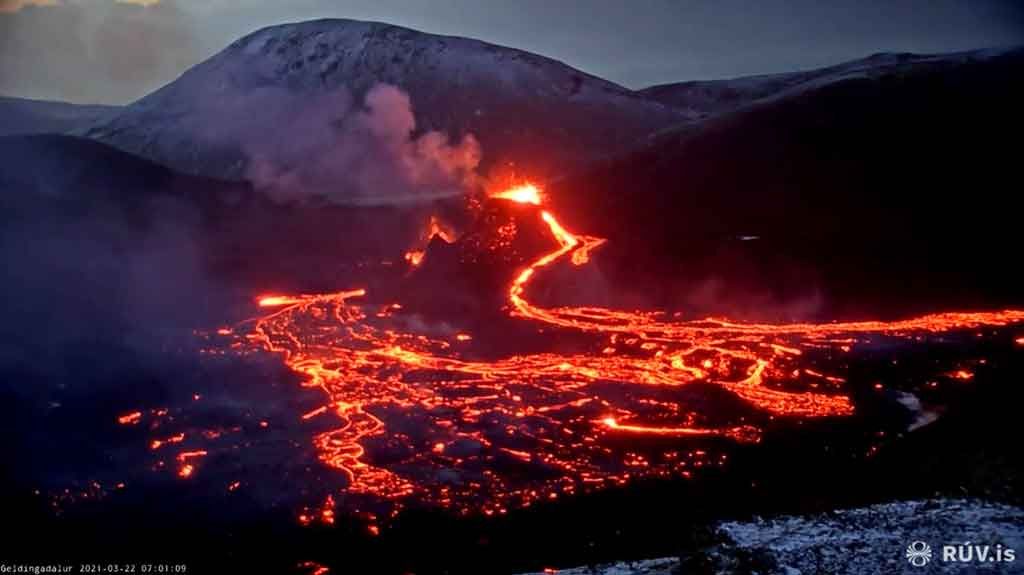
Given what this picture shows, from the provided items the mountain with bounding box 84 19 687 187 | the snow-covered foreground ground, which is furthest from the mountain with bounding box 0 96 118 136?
the snow-covered foreground ground

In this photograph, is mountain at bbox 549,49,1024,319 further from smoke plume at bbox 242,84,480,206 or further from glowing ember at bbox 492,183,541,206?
smoke plume at bbox 242,84,480,206

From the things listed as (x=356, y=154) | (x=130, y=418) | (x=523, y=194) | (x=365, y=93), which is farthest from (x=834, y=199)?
(x=130, y=418)

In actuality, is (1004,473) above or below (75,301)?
below

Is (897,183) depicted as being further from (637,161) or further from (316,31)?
(316,31)

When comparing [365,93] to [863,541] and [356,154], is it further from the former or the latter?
[863,541]

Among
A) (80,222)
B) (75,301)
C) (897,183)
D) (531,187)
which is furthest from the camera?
(531,187)

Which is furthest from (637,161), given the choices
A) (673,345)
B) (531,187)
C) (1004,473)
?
(1004,473)
